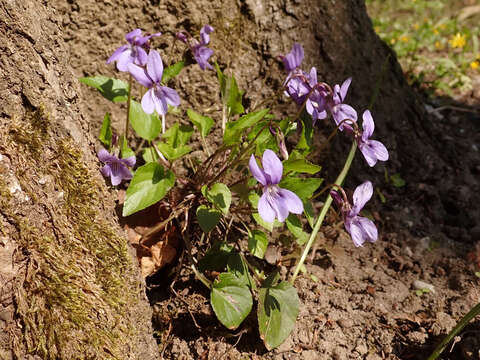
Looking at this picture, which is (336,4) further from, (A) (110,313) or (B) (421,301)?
(A) (110,313)

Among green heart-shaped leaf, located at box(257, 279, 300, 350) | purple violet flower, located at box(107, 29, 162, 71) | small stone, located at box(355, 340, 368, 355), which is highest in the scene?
purple violet flower, located at box(107, 29, 162, 71)

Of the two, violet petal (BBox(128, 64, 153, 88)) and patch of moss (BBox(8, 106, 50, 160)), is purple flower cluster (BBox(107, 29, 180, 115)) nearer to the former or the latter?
violet petal (BBox(128, 64, 153, 88))

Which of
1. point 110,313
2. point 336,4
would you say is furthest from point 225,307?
point 336,4

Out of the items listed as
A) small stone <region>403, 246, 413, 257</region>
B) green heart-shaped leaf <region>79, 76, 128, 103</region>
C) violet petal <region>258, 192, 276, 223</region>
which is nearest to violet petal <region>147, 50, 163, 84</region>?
green heart-shaped leaf <region>79, 76, 128, 103</region>

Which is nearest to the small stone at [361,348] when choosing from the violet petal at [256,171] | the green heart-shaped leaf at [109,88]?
the violet petal at [256,171]

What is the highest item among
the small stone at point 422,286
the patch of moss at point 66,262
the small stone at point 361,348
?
the patch of moss at point 66,262

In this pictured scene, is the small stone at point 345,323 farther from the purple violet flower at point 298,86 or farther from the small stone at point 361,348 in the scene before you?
the purple violet flower at point 298,86
